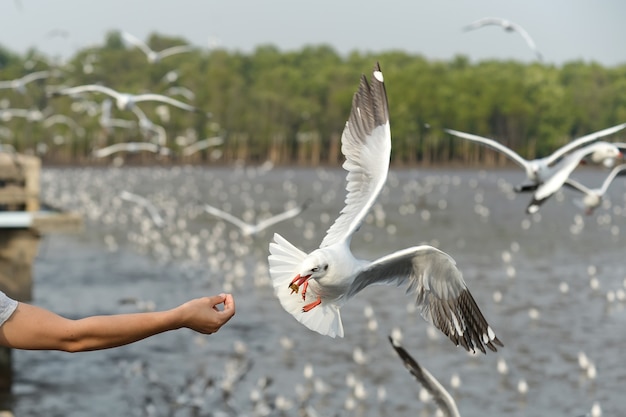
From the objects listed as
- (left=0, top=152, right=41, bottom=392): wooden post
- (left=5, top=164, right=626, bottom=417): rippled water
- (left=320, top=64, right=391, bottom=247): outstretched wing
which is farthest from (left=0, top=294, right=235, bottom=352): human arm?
(left=0, top=152, right=41, bottom=392): wooden post

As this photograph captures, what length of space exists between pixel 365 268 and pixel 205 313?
1665 millimetres

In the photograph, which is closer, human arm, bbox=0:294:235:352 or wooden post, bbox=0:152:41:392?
human arm, bbox=0:294:235:352

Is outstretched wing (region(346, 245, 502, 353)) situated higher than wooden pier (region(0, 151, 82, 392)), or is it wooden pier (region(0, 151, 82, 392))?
outstretched wing (region(346, 245, 502, 353))

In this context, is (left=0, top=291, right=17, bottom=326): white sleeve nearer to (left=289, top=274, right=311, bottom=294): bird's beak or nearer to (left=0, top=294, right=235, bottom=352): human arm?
(left=0, top=294, right=235, bottom=352): human arm

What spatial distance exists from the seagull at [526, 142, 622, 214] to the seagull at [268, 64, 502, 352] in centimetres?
300

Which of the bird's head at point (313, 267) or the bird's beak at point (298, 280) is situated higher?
the bird's head at point (313, 267)

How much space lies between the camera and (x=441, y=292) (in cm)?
520

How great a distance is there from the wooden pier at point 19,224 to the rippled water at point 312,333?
6.43 feet

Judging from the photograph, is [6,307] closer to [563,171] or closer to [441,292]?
[441,292]

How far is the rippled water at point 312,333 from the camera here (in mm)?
19391

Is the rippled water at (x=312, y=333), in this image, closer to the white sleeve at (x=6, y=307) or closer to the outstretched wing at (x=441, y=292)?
the outstretched wing at (x=441, y=292)

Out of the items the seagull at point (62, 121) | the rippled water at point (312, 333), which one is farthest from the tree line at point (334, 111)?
the rippled water at point (312, 333)

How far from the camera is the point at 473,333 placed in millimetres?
4988

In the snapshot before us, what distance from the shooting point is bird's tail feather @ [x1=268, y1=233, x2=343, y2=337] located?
174 inches
